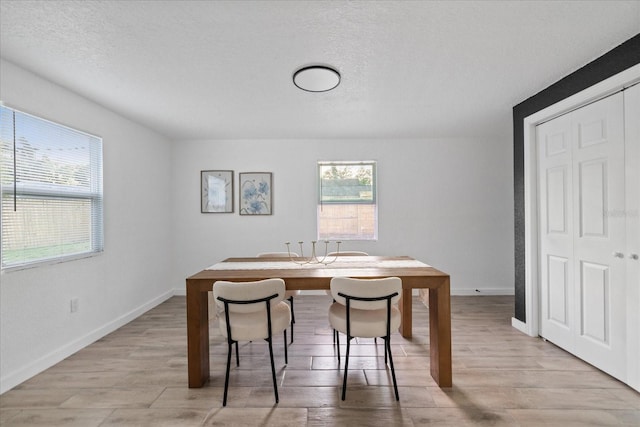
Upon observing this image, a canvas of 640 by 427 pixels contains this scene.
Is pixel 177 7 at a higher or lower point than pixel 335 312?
higher

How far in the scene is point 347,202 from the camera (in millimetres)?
4797

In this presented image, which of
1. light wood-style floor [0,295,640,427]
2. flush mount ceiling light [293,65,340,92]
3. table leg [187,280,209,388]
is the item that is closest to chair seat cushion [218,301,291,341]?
table leg [187,280,209,388]

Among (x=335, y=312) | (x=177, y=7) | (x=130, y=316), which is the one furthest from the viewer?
(x=130, y=316)

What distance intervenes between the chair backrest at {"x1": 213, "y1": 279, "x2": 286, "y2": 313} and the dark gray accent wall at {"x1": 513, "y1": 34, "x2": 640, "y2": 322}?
282cm

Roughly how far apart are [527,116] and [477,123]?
0.84 metres

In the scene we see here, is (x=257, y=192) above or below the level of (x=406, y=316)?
above

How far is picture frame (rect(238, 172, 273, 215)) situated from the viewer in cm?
479

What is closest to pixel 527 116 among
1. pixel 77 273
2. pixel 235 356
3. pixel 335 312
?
pixel 335 312

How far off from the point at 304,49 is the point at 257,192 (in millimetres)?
2912

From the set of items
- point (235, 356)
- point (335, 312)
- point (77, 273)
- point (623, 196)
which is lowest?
point (235, 356)

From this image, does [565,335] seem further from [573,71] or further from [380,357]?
[573,71]

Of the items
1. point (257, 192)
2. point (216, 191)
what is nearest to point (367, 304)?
point (257, 192)

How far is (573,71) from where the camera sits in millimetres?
2578

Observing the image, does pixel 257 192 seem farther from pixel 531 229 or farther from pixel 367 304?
pixel 531 229
